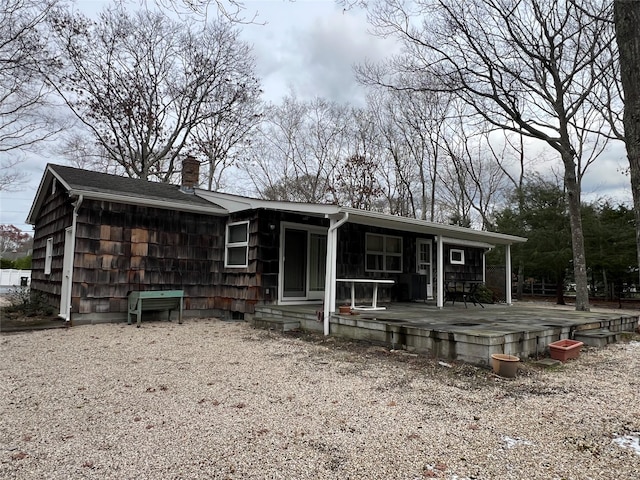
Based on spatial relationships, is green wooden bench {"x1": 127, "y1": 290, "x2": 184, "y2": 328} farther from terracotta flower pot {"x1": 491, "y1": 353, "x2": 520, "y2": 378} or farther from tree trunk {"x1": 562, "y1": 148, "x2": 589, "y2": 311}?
tree trunk {"x1": 562, "y1": 148, "x2": 589, "y2": 311}

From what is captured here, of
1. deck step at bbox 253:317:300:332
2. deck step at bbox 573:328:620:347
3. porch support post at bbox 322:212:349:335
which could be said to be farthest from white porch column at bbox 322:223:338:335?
deck step at bbox 573:328:620:347

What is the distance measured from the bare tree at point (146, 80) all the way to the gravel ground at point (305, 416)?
14323 mm

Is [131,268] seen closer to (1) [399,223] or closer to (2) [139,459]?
(1) [399,223]

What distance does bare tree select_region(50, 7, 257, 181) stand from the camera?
16359 mm

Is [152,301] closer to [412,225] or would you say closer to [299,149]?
[412,225]

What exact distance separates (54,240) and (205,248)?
3.56 metres

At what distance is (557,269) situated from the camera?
17.3 meters

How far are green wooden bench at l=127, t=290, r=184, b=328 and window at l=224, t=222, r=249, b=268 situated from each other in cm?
143

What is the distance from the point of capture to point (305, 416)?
330 cm

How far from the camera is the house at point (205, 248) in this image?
770 cm

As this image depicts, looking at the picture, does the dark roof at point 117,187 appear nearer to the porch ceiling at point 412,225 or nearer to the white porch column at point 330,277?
the white porch column at point 330,277

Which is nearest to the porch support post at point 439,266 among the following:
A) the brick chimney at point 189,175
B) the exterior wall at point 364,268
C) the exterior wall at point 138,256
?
the exterior wall at point 364,268

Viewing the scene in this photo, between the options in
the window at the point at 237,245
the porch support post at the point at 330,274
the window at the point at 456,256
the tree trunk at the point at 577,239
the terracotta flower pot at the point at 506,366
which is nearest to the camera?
the terracotta flower pot at the point at 506,366

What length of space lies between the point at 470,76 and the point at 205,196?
8.14 meters
